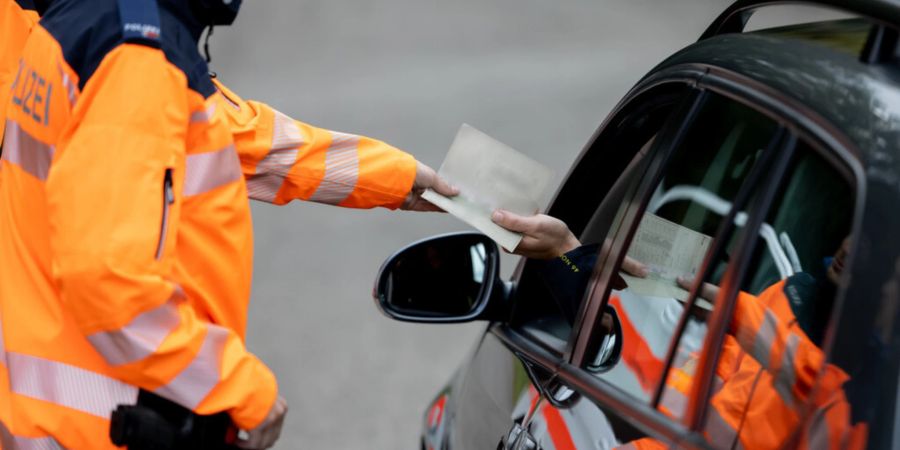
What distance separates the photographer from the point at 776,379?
71.5 inches

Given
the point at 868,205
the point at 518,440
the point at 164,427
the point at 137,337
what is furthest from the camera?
the point at 518,440

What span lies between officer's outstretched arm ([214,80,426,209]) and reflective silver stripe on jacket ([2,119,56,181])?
59 cm

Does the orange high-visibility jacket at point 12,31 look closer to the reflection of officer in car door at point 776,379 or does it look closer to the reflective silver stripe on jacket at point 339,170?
the reflective silver stripe on jacket at point 339,170

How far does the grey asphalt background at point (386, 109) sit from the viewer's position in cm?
A: 575

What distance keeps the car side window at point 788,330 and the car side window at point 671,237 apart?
10 cm

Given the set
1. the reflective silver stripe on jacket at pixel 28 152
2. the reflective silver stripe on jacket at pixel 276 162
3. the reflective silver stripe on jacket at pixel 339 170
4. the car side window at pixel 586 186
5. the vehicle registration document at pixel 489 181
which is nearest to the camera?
the reflective silver stripe on jacket at pixel 28 152

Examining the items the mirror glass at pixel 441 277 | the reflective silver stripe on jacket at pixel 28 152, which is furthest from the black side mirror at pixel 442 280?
the reflective silver stripe on jacket at pixel 28 152

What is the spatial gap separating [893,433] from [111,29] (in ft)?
4.80

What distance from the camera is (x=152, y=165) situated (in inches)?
85.7

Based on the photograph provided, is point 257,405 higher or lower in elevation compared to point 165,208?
lower

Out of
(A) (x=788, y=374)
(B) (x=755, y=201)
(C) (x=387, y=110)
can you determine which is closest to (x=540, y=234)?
(B) (x=755, y=201)

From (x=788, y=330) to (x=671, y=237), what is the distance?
1.75 feet

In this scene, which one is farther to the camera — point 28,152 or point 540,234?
point 540,234

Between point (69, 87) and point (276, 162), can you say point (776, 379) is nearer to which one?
point (69, 87)
